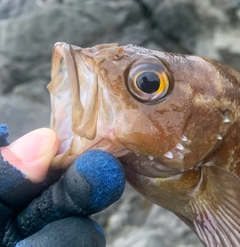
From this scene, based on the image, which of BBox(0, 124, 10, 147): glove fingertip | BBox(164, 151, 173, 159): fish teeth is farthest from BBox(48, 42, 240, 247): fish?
BBox(0, 124, 10, 147): glove fingertip

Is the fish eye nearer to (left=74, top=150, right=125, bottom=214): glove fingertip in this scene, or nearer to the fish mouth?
the fish mouth

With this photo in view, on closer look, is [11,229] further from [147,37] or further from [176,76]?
[147,37]

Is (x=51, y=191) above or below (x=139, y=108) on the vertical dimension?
below

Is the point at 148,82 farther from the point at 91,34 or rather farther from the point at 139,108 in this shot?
the point at 91,34

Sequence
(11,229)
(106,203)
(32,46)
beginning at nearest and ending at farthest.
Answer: (106,203)
(11,229)
(32,46)

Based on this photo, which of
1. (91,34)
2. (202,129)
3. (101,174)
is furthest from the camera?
(91,34)

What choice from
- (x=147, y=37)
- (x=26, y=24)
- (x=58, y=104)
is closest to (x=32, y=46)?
(x=26, y=24)

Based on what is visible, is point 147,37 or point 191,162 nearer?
point 191,162

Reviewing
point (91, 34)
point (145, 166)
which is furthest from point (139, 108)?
point (91, 34)
